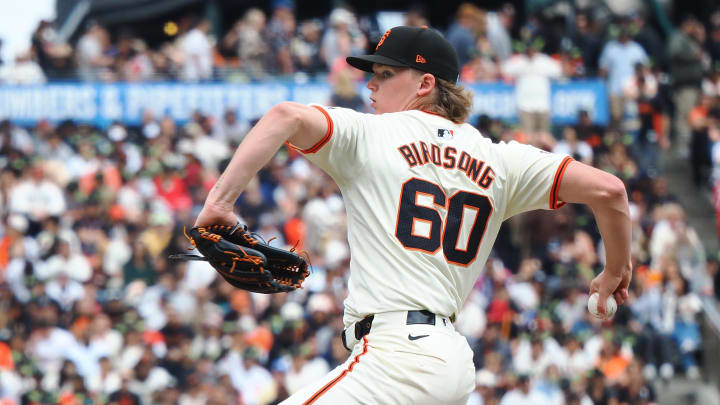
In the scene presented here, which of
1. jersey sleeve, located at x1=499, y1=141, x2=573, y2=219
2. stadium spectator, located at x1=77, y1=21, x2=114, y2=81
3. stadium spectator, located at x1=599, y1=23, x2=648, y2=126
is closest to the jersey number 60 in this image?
jersey sleeve, located at x1=499, y1=141, x2=573, y2=219

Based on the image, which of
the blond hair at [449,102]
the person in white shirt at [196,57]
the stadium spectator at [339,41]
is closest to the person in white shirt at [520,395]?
the stadium spectator at [339,41]

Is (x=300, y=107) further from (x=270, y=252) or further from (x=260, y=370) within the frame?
(x=260, y=370)

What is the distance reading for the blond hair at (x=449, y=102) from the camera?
3984 millimetres

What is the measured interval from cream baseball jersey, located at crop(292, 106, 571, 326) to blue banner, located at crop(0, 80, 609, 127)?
12277 mm

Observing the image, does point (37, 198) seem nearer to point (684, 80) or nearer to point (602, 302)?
point (684, 80)

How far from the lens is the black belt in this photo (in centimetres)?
368

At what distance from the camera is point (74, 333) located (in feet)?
38.9

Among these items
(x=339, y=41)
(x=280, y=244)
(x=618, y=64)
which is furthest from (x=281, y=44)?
(x=618, y=64)

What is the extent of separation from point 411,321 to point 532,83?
41.4 ft

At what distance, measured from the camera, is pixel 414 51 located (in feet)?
12.9

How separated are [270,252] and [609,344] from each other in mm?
8841

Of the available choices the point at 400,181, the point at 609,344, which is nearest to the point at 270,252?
the point at 400,181

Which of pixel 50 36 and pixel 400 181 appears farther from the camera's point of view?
pixel 50 36

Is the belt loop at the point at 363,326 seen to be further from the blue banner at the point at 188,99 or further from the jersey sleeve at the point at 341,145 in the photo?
the blue banner at the point at 188,99
